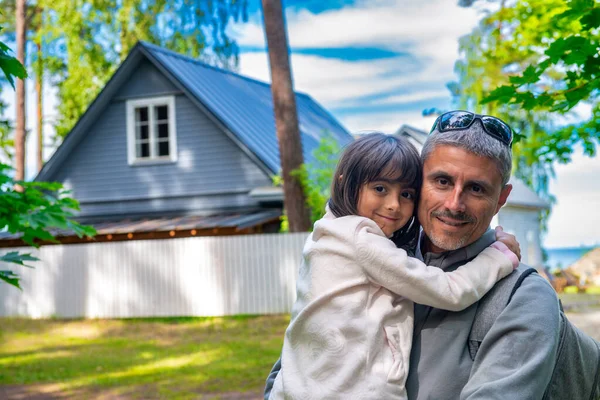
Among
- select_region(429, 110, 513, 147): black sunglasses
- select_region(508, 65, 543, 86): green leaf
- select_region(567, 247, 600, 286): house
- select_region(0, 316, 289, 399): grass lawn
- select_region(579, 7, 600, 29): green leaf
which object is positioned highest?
select_region(579, 7, 600, 29): green leaf

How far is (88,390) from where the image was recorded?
11.9 m

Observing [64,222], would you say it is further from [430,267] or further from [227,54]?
[227,54]

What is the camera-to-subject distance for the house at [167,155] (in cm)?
2064

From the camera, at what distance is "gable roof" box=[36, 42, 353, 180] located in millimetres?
20562

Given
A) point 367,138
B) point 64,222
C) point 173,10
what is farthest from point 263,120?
point 367,138

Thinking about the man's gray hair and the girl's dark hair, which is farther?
the girl's dark hair

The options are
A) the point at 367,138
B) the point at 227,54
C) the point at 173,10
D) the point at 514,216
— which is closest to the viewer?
the point at 367,138

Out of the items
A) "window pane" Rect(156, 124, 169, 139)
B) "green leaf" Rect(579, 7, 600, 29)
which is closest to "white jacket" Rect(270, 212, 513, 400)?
"green leaf" Rect(579, 7, 600, 29)

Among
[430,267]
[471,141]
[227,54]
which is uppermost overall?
[227,54]

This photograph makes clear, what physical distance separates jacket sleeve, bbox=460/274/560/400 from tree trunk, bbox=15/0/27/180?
25.4 metres

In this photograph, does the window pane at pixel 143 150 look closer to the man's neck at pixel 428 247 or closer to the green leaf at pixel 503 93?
the green leaf at pixel 503 93

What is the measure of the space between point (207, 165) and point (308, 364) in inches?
747

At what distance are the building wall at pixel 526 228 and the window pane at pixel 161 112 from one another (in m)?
9.96

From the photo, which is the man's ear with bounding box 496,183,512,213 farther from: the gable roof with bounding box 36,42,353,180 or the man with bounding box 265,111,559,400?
the gable roof with bounding box 36,42,353,180
